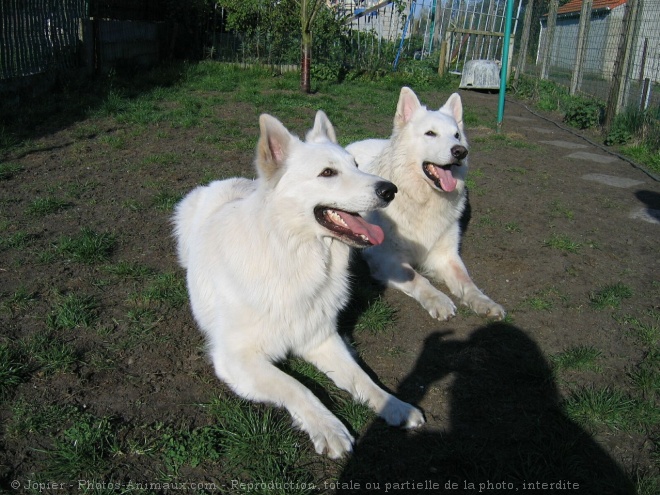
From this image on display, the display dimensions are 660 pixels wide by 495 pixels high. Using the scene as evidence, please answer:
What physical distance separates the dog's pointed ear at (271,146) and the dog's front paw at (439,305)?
5.17 ft

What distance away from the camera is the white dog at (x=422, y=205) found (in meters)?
3.85

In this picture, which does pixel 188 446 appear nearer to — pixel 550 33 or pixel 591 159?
pixel 591 159

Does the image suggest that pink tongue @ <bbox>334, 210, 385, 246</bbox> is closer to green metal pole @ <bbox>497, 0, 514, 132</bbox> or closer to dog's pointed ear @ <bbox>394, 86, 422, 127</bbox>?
dog's pointed ear @ <bbox>394, 86, 422, 127</bbox>

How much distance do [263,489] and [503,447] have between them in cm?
112

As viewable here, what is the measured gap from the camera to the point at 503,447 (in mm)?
2254

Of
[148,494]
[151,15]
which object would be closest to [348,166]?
[148,494]

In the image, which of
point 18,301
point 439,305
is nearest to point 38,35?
point 18,301

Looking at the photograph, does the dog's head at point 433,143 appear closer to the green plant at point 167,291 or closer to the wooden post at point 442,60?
the green plant at point 167,291

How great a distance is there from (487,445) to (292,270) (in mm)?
1256

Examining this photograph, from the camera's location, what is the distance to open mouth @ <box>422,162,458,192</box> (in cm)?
389

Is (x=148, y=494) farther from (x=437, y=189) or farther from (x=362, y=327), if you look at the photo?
(x=437, y=189)

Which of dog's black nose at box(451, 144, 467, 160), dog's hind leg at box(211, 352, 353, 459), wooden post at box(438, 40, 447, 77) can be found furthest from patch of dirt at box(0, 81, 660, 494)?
wooden post at box(438, 40, 447, 77)

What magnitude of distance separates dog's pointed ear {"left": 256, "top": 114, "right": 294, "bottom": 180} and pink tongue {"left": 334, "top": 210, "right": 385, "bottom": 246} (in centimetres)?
40

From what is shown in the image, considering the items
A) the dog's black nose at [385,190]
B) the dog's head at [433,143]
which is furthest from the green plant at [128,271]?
the dog's head at [433,143]
